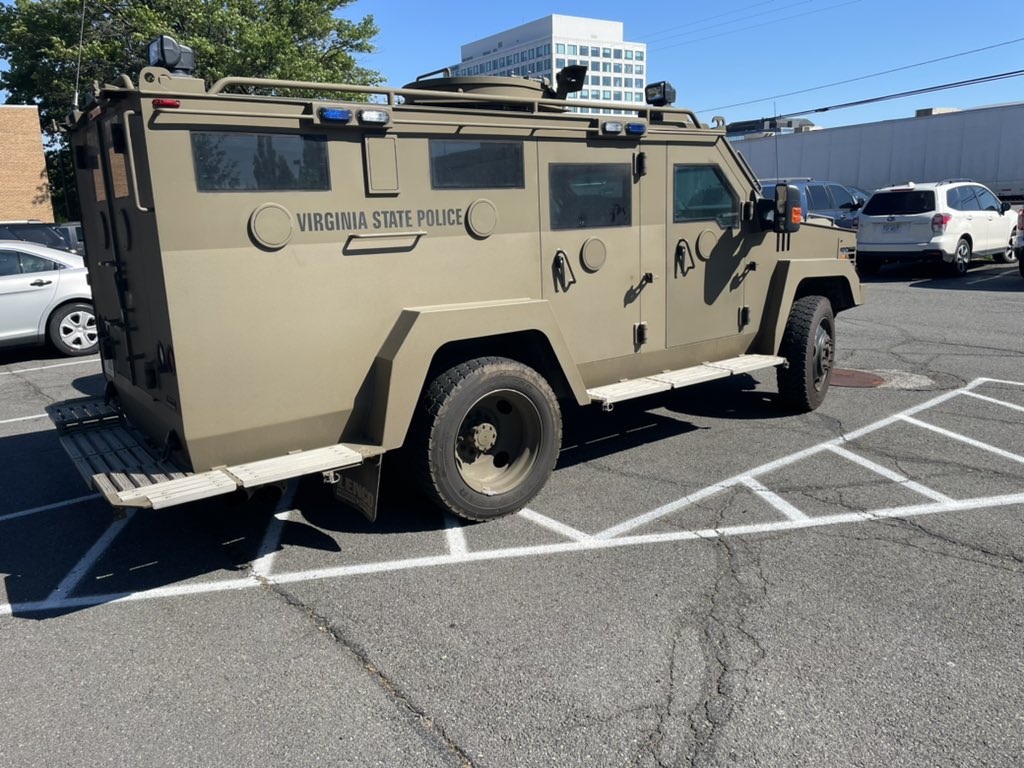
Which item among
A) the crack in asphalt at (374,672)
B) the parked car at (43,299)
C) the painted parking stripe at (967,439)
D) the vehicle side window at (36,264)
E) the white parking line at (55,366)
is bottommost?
the crack in asphalt at (374,672)

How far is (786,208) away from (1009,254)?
16.0m

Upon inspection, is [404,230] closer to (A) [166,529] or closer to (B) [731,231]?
(A) [166,529]

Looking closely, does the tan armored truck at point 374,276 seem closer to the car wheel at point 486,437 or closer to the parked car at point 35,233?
the car wheel at point 486,437

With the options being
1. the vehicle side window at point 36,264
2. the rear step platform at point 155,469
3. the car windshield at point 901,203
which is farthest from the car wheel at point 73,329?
the car windshield at point 901,203

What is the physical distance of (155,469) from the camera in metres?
4.09

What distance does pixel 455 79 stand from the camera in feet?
17.2

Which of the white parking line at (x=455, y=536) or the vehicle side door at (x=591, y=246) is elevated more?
the vehicle side door at (x=591, y=246)

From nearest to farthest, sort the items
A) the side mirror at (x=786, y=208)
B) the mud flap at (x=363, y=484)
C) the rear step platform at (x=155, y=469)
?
the rear step platform at (x=155, y=469) → the mud flap at (x=363, y=484) → the side mirror at (x=786, y=208)

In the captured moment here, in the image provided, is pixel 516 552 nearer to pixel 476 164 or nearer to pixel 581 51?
pixel 476 164

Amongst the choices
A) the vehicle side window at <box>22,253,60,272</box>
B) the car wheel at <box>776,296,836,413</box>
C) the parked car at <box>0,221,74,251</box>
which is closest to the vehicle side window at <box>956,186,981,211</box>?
the car wheel at <box>776,296,836,413</box>

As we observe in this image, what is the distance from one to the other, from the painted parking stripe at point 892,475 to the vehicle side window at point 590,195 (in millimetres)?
2409

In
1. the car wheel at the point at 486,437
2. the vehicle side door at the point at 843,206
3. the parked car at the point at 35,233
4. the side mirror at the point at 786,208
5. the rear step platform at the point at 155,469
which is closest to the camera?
the rear step platform at the point at 155,469

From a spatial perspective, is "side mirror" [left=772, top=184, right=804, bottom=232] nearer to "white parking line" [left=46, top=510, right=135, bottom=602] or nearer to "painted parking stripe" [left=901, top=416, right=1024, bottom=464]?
"painted parking stripe" [left=901, top=416, right=1024, bottom=464]

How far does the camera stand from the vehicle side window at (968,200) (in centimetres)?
1684
